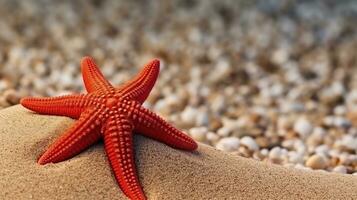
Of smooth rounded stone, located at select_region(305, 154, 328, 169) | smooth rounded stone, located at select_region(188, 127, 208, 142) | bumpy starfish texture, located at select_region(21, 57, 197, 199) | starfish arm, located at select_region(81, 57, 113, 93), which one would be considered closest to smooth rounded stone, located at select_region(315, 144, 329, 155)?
smooth rounded stone, located at select_region(305, 154, 328, 169)

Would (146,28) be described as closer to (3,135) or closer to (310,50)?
(310,50)

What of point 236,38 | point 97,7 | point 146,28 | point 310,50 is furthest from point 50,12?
point 310,50

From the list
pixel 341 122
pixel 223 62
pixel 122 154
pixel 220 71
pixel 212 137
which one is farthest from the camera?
pixel 223 62

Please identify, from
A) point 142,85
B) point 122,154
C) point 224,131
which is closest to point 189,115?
point 224,131

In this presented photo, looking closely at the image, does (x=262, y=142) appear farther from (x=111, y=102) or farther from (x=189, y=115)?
(x=111, y=102)

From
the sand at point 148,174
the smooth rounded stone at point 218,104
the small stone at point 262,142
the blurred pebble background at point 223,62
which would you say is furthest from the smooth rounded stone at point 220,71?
the sand at point 148,174

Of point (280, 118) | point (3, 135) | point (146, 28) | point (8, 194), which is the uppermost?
point (146, 28)
